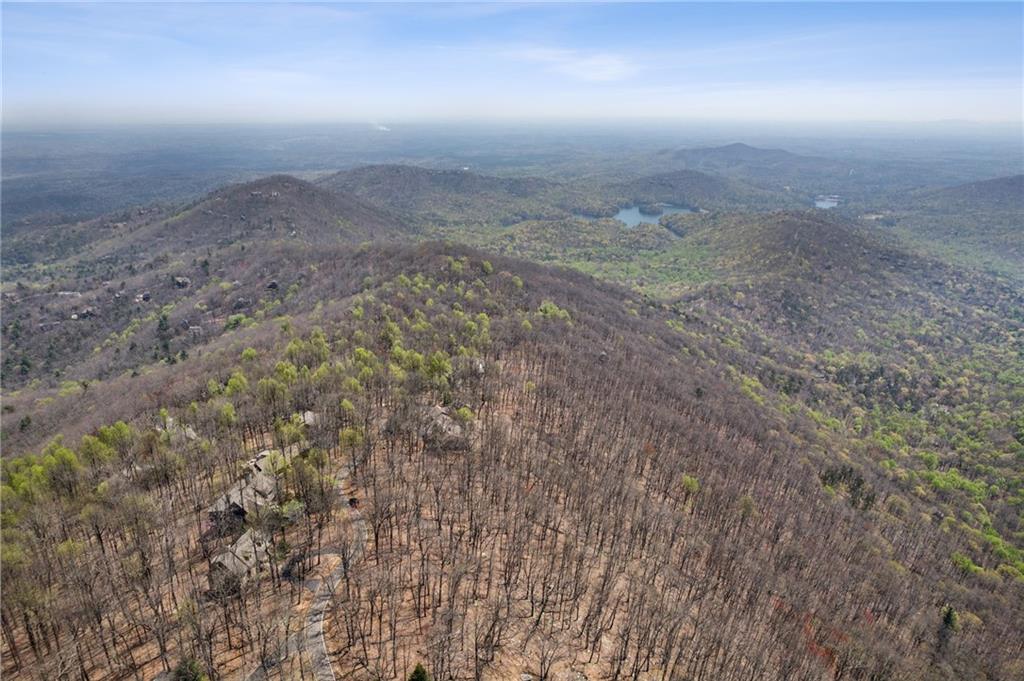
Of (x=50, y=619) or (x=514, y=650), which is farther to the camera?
(x=514, y=650)

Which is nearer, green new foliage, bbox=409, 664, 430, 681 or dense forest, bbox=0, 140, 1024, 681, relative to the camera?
green new foliage, bbox=409, 664, 430, 681

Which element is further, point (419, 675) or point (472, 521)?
point (472, 521)

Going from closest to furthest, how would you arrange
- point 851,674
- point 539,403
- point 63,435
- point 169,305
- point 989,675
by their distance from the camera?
point 851,674 → point 989,675 → point 63,435 → point 539,403 → point 169,305

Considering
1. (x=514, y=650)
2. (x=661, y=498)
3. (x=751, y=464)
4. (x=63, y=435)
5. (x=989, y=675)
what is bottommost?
(x=989, y=675)

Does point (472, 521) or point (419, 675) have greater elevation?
point (419, 675)

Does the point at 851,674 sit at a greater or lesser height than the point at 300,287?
lesser

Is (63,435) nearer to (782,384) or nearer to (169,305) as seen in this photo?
(169,305)

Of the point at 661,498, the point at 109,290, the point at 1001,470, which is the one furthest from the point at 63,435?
the point at 1001,470

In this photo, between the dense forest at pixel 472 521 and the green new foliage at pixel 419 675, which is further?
the dense forest at pixel 472 521

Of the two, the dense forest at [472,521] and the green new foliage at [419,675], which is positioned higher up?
the green new foliage at [419,675]

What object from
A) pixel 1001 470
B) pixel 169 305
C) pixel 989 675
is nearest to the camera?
pixel 989 675

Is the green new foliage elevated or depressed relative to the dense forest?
elevated
